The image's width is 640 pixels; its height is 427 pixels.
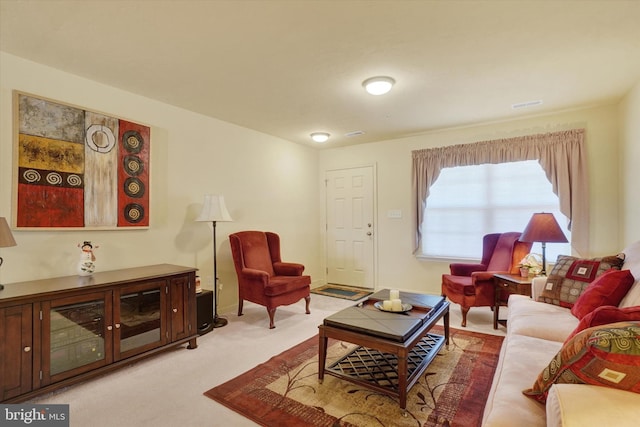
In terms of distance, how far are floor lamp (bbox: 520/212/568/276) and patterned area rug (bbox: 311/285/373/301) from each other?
2.39 metres

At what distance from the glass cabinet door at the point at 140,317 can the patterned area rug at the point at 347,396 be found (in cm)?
82

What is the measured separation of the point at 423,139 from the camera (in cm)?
466

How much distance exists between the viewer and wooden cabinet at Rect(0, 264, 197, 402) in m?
1.93

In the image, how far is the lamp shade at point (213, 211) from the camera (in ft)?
11.3

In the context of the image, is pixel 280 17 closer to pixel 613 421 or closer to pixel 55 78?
pixel 55 78

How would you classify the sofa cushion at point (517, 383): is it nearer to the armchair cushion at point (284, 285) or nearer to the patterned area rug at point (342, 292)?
the armchair cushion at point (284, 285)

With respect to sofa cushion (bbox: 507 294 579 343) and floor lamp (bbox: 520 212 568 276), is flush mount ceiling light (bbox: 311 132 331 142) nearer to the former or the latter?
floor lamp (bbox: 520 212 568 276)

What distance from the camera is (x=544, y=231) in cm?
308

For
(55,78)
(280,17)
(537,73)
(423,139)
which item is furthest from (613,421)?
(423,139)

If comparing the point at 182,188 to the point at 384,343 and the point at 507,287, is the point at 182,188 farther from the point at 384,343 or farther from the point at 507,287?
the point at 507,287

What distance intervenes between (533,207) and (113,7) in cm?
456

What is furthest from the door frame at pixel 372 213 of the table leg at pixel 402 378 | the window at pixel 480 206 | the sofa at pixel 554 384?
the table leg at pixel 402 378

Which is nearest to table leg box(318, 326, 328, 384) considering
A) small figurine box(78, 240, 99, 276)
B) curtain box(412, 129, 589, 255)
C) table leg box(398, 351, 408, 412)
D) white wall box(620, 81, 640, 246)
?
table leg box(398, 351, 408, 412)

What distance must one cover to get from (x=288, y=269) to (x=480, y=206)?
274cm
